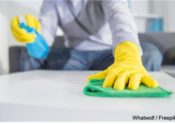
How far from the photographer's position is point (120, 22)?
2.65 feet

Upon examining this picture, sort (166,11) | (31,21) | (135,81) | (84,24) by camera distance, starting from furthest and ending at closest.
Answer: (166,11) → (84,24) → (31,21) → (135,81)

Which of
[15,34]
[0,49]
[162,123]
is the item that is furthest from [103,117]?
[0,49]

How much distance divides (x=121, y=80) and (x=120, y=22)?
0.31 m

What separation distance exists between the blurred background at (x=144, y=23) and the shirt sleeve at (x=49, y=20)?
220 mm

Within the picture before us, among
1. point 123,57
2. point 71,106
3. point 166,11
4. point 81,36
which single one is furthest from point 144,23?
point 71,106

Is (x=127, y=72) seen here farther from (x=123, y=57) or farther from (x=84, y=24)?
(x=84, y=24)

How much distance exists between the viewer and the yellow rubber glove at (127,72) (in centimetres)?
53

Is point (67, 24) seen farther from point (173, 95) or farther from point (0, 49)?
point (173, 95)

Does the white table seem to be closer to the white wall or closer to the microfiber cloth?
the microfiber cloth

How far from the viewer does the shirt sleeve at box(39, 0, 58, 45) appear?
114 centimetres

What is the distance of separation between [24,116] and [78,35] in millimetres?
788

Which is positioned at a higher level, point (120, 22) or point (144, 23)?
point (120, 22)

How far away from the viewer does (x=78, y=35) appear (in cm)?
116

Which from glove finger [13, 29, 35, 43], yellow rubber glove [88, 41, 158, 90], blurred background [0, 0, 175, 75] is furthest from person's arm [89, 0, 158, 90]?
blurred background [0, 0, 175, 75]
